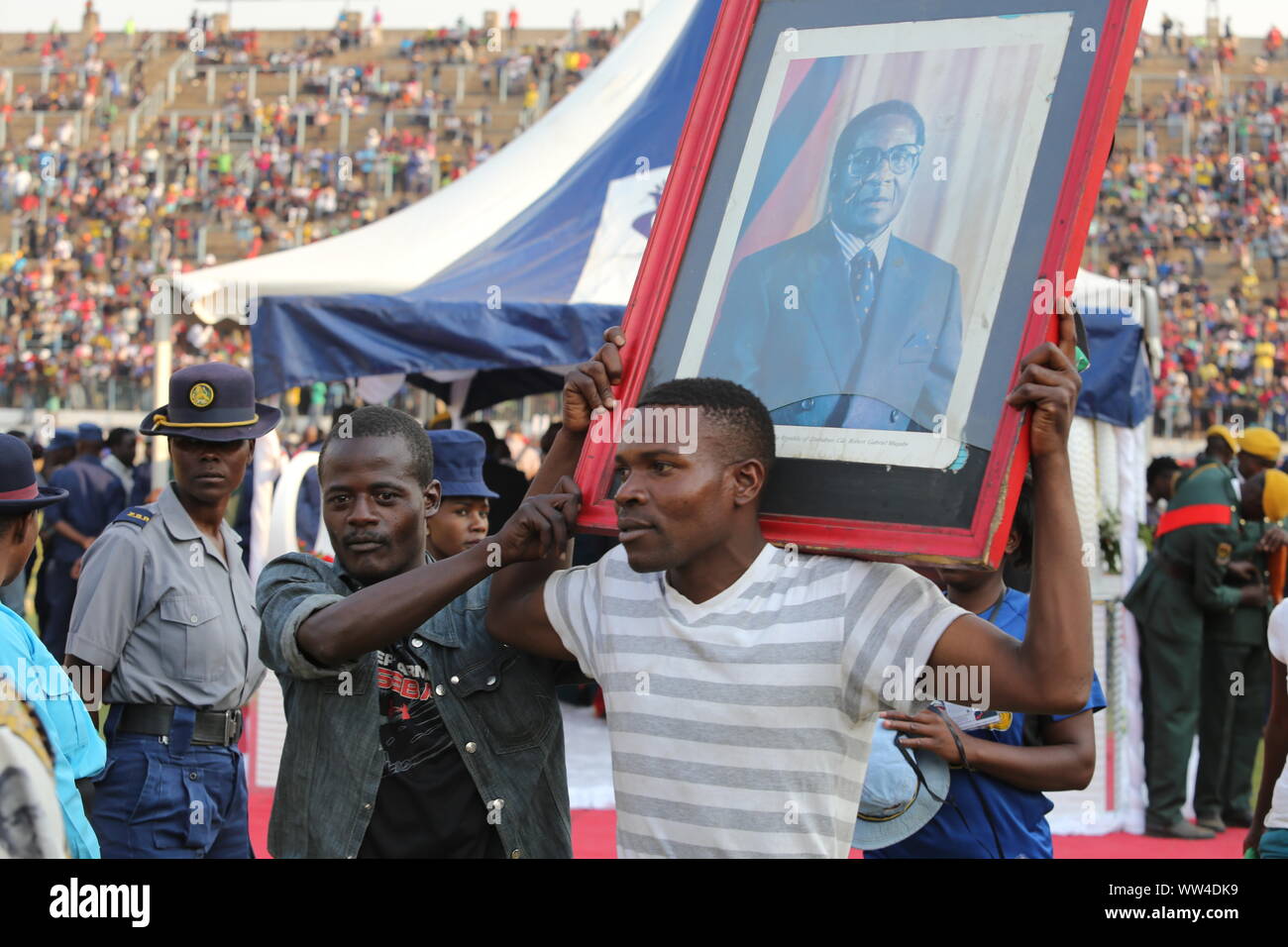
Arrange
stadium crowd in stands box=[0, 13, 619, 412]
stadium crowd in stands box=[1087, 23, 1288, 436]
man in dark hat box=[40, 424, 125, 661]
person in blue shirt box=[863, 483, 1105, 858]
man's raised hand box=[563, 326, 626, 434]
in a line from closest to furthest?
1. man's raised hand box=[563, 326, 626, 434]
2. person in blue shirt box=[863, 483, 1105, 858]
3. man in dark hat box=[40, 424, 125, 661]
4. stadium crowd in stands box=[1087, 23, 1288, 436]
5. stadium crowd in stands box=[0, 13, 619, 412]

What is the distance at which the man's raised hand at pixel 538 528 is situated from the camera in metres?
2.56

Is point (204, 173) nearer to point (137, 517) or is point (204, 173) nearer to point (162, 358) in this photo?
point (162, 358)

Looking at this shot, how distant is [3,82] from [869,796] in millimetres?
46649

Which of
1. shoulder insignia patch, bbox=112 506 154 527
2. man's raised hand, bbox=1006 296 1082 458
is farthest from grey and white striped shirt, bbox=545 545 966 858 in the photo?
shoulder insignia patch, bbox=112 506 154 527

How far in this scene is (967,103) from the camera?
2520 mm

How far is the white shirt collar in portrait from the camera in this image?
2541 mm

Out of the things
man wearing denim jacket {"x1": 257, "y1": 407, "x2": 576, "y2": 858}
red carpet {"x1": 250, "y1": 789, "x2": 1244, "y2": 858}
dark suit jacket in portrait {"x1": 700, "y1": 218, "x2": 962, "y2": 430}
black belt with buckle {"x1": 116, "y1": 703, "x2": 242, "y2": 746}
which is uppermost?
dark suit jacket in portrait {"x1": 700, "y1": 218, "x2": 962, "y2": 430}

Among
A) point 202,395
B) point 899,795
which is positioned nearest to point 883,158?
point 899,795

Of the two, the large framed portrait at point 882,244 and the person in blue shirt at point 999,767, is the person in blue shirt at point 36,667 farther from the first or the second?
the person in blue shirt at point 999,767

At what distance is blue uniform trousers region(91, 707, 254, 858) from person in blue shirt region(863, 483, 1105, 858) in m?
1.67

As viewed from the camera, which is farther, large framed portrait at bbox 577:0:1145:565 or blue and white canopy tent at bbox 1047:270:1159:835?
blue and white canopy tent at bbox 1047:270:1159:835

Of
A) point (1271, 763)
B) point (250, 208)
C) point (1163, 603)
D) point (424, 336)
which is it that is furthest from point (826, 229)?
point (250, 208)

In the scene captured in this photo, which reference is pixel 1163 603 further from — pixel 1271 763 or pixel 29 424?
pixel 29 424

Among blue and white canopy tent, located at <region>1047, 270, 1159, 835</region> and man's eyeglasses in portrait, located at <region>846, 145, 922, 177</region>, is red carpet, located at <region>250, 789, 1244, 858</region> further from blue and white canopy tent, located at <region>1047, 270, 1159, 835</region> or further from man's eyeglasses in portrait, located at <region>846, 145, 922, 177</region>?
man's eyeglasses in portrait, located at <region>846, 145, 922, 177</region>
